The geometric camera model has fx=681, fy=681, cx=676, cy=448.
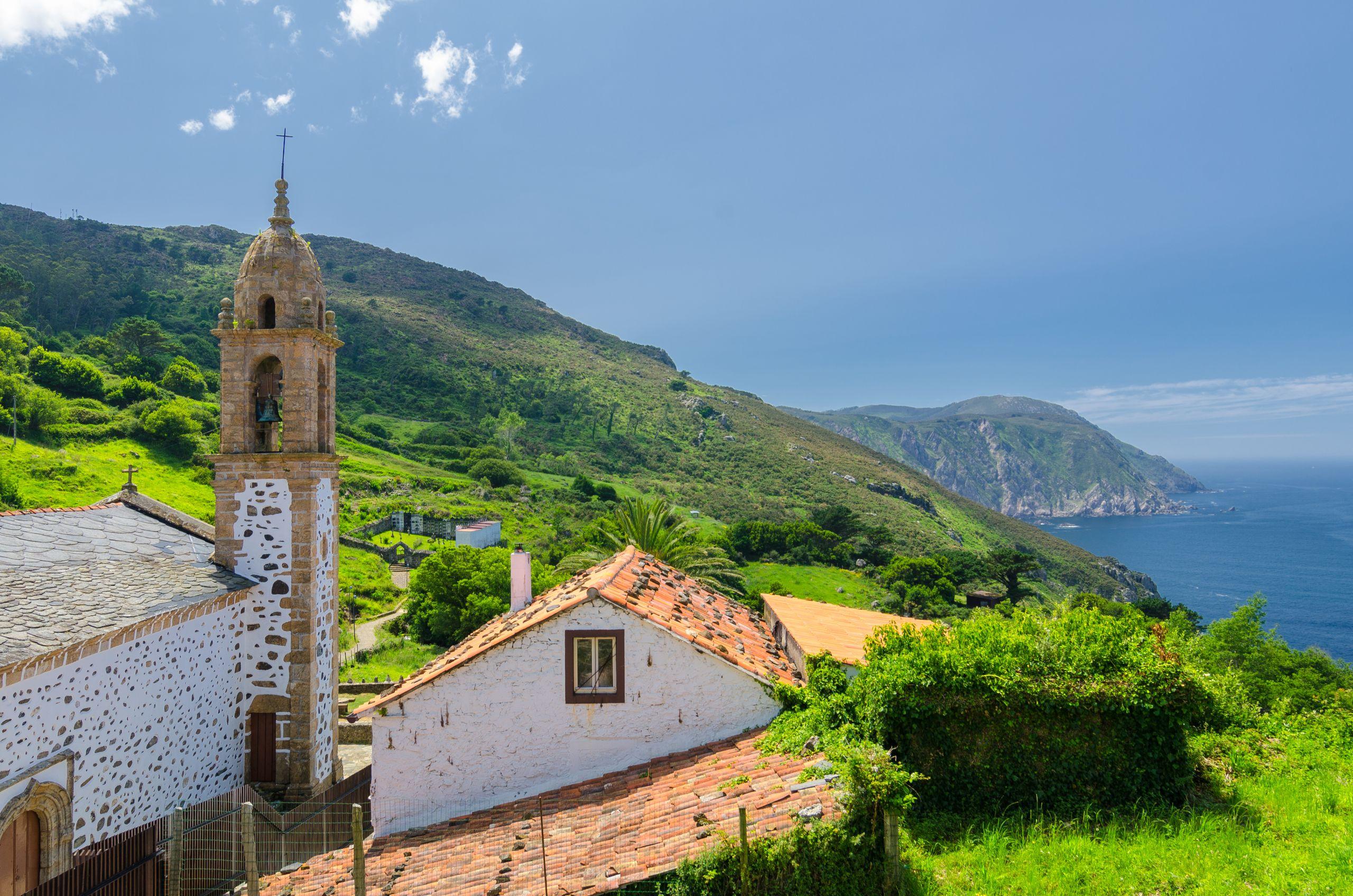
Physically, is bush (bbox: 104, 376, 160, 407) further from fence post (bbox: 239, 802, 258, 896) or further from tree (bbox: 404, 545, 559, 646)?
fence post (bbox: 239, 802, 258, 896)

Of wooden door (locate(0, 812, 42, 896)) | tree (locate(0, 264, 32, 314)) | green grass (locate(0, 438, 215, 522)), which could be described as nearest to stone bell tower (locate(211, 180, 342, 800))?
wooden door (locate(0, 812, 42, 896))

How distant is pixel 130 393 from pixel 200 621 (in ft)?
260

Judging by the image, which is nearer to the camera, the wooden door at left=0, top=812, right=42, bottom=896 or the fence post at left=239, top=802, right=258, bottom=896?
the fence post at left=239, top=802, right=258, bottom=896

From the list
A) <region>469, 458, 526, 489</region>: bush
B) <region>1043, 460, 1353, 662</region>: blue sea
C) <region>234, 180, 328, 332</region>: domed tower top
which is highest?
<region>234, 180, 328, 332</region>: domed tower top

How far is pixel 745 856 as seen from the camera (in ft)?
22.0

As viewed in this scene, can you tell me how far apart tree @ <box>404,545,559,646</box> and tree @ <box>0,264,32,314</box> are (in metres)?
112

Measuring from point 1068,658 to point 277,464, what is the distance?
1438 cm

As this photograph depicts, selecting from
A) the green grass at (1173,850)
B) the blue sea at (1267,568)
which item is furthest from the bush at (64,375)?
the blue sea at (1267,568)

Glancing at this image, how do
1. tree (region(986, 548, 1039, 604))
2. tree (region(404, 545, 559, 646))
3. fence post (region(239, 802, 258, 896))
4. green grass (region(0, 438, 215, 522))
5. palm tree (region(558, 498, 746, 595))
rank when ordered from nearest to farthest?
fence post (region(239, 802, 258, 896))
palm tree (region(558, 498, 746, 595))
tree (region(404, 545, 559, 646))
green grass (region(0, 438, 215, 522))
tree (region(986, 548, 1039, 604))

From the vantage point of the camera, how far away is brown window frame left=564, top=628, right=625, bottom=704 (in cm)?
993

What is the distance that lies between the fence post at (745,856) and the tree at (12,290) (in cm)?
14233

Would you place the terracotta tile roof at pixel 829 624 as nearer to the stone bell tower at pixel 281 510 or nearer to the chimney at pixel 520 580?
the chimney at pixel 520 580

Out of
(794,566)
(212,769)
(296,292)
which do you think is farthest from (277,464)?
(794,566)

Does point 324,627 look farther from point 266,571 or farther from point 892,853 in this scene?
point 892,853
